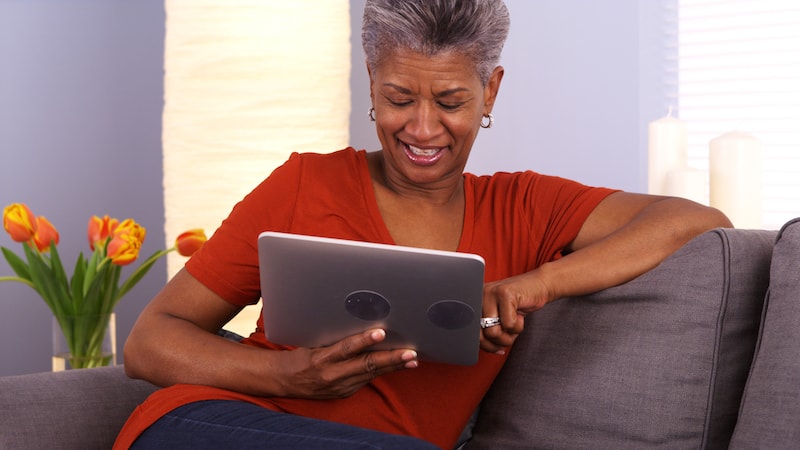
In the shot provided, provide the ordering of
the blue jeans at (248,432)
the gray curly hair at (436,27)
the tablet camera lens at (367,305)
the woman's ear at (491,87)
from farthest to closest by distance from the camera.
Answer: the woman's ear at (491,87) → the gray curly hair at (436,27) → the tablet camera lens at (367,305) → the blue jeans at (248,432)

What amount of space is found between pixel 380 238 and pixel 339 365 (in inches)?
11.8

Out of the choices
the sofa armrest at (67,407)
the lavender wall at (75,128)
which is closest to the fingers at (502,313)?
the sofa armrest at (67,407)

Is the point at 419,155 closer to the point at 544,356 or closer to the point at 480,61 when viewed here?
the point at 480,61

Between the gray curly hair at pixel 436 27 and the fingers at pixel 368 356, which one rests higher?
the gray curly hair at pixel 436 27

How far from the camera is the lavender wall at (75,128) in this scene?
3311mm

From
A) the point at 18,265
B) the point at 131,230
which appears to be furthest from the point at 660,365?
the point at 18,265

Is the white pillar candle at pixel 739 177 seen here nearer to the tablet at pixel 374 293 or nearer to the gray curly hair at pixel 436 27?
the gray curly hair at pixel 436 27

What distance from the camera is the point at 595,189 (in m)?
1.75

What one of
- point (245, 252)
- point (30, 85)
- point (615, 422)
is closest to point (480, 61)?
point (245, 252)

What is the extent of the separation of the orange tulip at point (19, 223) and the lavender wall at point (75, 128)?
3.05ft

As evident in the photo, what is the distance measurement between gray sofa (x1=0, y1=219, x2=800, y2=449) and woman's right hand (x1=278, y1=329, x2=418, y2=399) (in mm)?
300

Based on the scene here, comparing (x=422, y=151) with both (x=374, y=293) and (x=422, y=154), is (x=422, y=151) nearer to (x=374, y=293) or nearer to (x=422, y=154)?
(x=422, y=154)

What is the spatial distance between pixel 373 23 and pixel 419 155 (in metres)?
0.23

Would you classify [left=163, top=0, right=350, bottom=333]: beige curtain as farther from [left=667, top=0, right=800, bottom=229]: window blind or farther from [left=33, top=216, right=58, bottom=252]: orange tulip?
[left=667, top=0, right=800, bottom=229]: window blind
